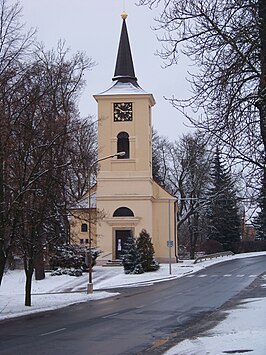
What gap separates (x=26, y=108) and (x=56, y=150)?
8.90 ft

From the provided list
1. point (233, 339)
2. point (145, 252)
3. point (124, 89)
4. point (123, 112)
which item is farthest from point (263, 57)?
point (124, 89)

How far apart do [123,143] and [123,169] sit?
8.27ft

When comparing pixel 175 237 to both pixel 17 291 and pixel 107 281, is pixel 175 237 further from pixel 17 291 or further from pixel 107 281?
pixel 17 291

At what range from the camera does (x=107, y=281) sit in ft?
158

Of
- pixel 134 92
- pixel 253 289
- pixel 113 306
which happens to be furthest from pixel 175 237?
pixel 113 306

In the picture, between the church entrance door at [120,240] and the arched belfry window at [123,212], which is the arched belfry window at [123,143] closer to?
the arched belfry window at [123,212]

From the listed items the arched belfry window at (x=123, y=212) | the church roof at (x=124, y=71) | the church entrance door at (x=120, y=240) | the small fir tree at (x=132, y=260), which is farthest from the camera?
the church roof at (x=124, y=71)

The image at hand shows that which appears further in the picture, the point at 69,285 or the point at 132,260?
the point at 132,260

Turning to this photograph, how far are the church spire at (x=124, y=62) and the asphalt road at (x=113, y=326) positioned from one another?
1378 inches

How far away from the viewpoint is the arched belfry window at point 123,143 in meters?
62.2

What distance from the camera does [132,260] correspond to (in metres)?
53.3

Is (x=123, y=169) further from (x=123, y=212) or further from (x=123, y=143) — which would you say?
(x=123, y=212)

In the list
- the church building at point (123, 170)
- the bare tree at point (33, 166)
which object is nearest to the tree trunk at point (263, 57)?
the bare tree at point (33, 166)

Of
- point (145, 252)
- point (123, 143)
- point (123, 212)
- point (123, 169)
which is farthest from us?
point (123, 143)
